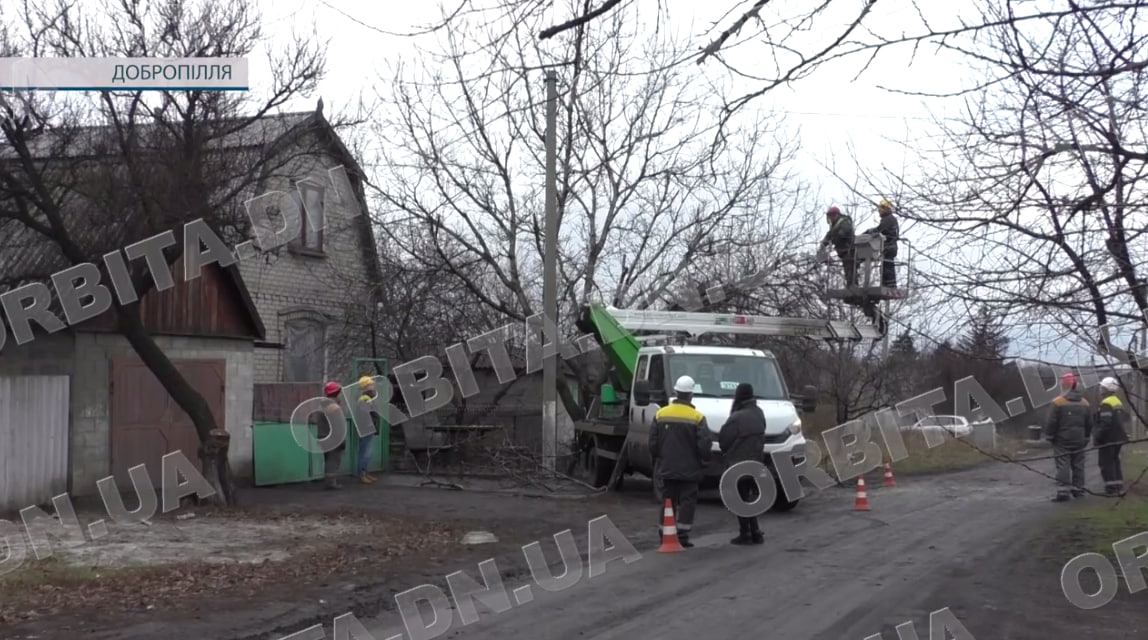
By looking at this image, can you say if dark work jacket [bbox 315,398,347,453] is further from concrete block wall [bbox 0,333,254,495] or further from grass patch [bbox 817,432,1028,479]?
grass patch [bbox 817,432,1028,479]

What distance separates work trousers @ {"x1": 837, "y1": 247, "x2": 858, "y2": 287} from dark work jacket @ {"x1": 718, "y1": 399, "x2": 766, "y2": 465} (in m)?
3.77

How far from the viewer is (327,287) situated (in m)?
25.1

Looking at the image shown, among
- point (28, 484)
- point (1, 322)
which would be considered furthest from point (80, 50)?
point (28, 484)

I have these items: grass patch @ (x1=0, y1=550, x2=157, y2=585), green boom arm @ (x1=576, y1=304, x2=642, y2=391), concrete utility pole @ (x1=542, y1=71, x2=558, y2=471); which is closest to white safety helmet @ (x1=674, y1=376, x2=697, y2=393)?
green boom arm @ (x1=576, y1=304, x2=642, y2=391)

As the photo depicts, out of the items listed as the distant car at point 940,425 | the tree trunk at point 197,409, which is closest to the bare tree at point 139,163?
the tree trunk at point 197,409

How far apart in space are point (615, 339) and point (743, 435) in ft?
17.5

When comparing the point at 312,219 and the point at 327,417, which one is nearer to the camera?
the point at 327,417

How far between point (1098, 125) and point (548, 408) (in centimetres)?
1285

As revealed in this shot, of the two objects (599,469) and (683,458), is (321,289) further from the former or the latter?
(683,458)

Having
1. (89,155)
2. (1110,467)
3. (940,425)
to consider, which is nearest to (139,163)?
(89,155)

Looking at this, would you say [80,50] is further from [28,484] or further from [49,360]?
[28,484]

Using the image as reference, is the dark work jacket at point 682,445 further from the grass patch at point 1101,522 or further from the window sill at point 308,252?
the window sill at point 308,252

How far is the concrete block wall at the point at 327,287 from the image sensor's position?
2366cm

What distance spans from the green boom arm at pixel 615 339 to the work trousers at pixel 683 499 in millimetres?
5387
